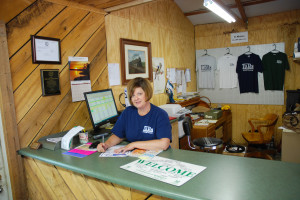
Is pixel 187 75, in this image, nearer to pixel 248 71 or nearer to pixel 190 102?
pixel 190 102

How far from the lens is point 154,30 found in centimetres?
404

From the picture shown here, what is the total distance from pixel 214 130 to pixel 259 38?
2.37 meters

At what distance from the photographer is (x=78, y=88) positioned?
8.61ft

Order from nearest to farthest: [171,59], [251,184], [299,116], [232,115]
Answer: [251,184]
[299,116]
[171,59]
[232,115]

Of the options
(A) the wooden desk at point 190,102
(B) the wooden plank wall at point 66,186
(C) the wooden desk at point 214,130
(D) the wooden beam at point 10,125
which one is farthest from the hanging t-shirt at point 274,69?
Answer: (D) the wooden beam at point 10,125

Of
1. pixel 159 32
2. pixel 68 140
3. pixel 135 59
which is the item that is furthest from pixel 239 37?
pixel 68 140

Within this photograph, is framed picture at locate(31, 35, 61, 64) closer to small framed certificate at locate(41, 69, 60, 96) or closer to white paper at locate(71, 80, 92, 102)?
small framed certificate at locate(41, 69, 60, 96)

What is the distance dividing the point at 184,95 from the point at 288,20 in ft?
8.39

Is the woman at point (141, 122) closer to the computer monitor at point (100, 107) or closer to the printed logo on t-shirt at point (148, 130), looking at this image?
the printed logo on t-shirt at point (148, 130)

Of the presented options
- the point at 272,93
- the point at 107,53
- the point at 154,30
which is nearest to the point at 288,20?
the point at 272,93

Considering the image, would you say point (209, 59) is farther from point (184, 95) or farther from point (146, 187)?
point (146, 187)

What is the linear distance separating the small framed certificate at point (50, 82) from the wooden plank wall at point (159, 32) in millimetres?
848

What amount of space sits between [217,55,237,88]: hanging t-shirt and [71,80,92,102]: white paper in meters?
3.71

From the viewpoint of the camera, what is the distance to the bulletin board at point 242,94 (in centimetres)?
508
